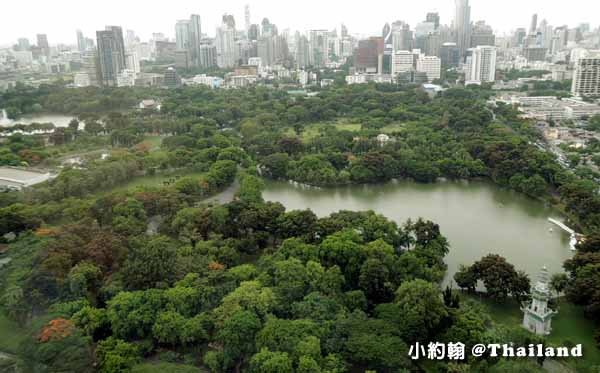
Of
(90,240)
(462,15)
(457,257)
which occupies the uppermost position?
(462,15)

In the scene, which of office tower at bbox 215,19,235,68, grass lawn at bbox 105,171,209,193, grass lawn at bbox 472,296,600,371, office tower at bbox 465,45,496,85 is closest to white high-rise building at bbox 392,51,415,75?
office tower at bbox 465,45,496,85

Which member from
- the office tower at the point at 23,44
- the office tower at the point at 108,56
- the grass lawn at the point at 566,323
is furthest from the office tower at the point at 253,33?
the grass lawn at the point at 566,323

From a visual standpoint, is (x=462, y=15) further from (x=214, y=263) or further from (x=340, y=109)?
(x=214, y=263)

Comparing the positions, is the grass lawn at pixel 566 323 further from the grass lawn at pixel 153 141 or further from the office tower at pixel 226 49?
the office tower at pixel 226 49

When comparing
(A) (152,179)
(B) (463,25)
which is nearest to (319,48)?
(B) (463,25)

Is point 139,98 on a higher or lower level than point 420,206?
higher

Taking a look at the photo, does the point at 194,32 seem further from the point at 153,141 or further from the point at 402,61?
the point at 153,141

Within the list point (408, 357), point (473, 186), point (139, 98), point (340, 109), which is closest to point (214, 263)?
point (408, 357)
